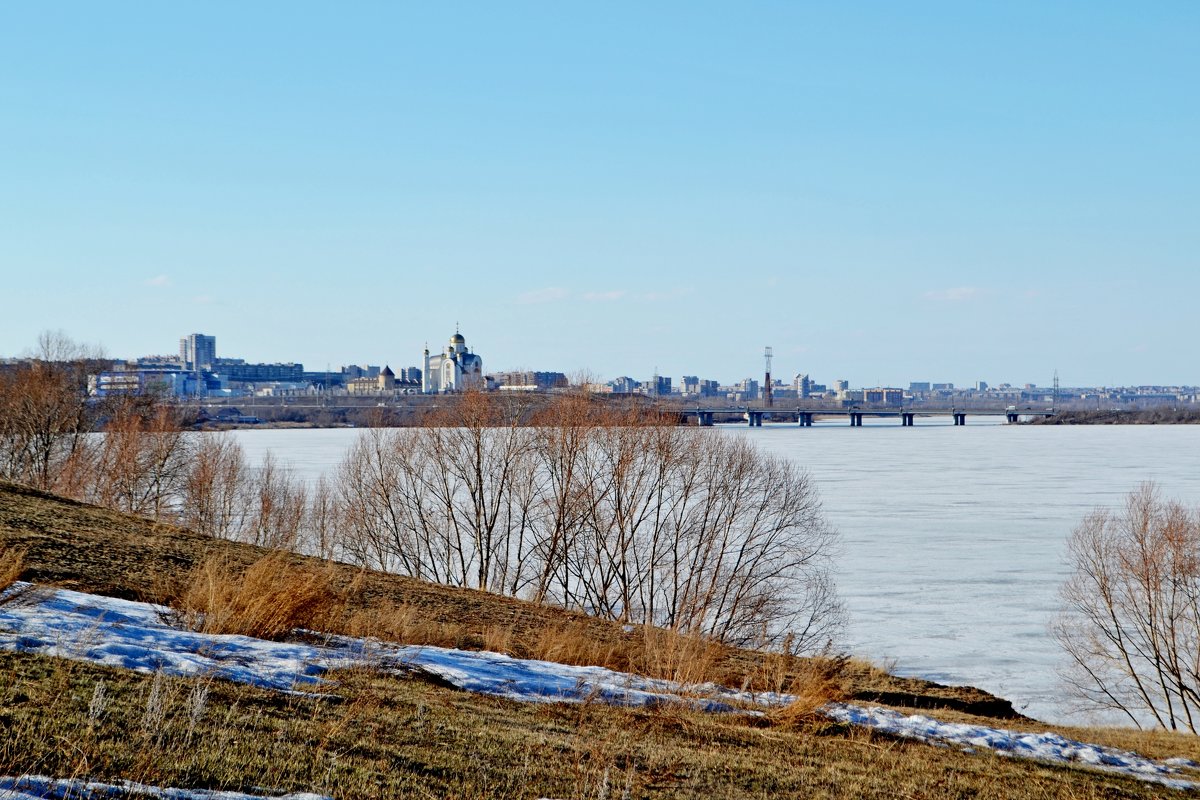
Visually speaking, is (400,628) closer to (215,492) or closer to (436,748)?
(436,748)

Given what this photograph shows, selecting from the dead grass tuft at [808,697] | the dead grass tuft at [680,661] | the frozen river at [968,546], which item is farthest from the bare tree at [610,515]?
the dead grass tuft at [808,697]

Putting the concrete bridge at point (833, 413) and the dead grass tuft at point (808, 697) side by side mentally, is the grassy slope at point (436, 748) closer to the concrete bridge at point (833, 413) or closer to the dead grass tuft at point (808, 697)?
the dead grass tuft at point (808, 697)

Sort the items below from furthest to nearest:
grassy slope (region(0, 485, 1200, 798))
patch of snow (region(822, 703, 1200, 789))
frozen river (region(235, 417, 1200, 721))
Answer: frozen river (region(235, 417, 1200, 721)) → patch of snow (region(822, 703, 1200, 789)) → grassy slope (region(0, 485, 1200, 798))

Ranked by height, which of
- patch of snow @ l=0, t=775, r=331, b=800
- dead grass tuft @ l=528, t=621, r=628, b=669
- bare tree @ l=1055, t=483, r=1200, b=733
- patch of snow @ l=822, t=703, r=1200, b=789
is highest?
patch of snow @ l=0, t=775, r=331, b=800

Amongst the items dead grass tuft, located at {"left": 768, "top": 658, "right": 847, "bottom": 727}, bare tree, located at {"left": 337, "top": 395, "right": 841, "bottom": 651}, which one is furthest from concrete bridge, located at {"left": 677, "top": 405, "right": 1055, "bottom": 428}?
dead grass tuft, located at {"left": 768, "top": 658, "right": 847, "bottom": 727}

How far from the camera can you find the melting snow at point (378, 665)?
26.8ft

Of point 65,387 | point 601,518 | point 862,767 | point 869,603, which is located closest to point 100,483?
point 65,387

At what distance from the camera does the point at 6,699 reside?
6.20 metres

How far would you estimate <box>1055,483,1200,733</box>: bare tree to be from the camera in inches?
949

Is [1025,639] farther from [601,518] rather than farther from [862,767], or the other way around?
[862,767]

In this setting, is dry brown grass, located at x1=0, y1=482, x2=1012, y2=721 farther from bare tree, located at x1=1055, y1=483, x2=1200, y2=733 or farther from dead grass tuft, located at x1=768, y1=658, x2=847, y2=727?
bare tree, located at x1=1055, y1=483, x2=1200, y2=733

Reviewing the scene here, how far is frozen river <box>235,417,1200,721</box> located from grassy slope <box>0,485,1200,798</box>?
38.8 feet

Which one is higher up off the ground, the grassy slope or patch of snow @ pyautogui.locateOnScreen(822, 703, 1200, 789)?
the grassy slope

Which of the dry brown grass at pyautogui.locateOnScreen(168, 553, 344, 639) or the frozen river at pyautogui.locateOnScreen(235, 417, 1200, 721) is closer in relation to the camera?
the dry brown grass at pyautogui.locateOnScreen(168, 553, 344, 639)
